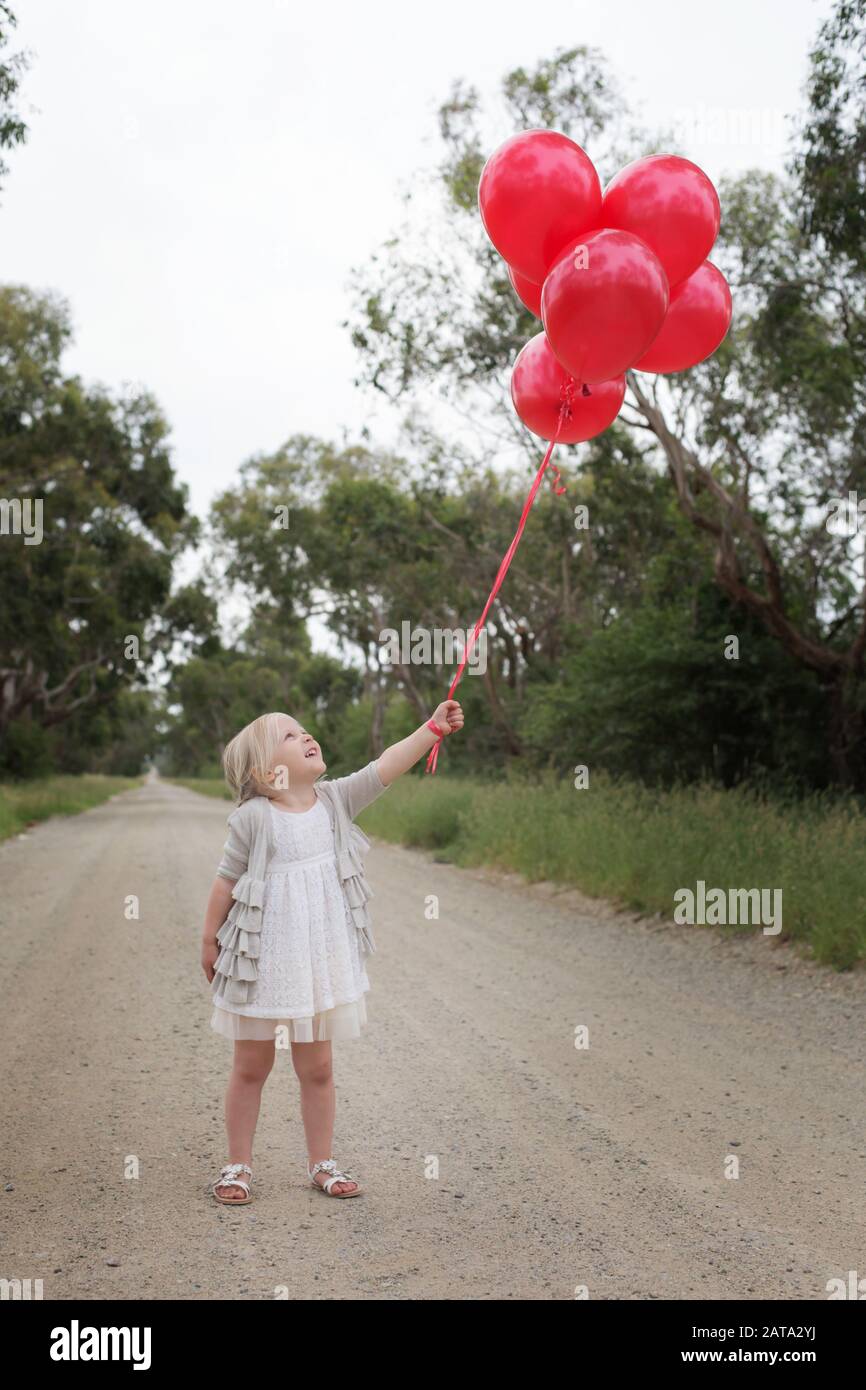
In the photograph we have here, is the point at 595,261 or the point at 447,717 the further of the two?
the point at 595,261

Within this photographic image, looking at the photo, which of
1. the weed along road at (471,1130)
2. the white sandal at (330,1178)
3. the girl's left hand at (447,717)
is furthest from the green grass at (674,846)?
the girl's left hand at (447,717)

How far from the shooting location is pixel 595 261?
452cm

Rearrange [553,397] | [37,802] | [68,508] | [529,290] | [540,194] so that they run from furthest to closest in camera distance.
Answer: [37,802] → [68,508] → [529,290] → [553,397] → [540,194]

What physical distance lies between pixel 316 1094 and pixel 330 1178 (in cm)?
27

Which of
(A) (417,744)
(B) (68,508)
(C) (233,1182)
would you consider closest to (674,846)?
(A) (417,744)

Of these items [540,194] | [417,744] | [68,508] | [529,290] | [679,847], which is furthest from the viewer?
[68,508]

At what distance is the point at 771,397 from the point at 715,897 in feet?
31.6

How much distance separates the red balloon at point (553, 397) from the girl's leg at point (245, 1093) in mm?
2765

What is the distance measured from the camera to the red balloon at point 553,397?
5.17 m

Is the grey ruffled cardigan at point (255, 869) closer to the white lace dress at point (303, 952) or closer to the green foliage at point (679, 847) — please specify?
the white lace dress at point (303, 952)

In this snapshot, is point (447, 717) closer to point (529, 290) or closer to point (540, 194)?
point (540, 194)

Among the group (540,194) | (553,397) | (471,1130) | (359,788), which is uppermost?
(540,194)

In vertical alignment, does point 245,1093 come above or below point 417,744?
below
